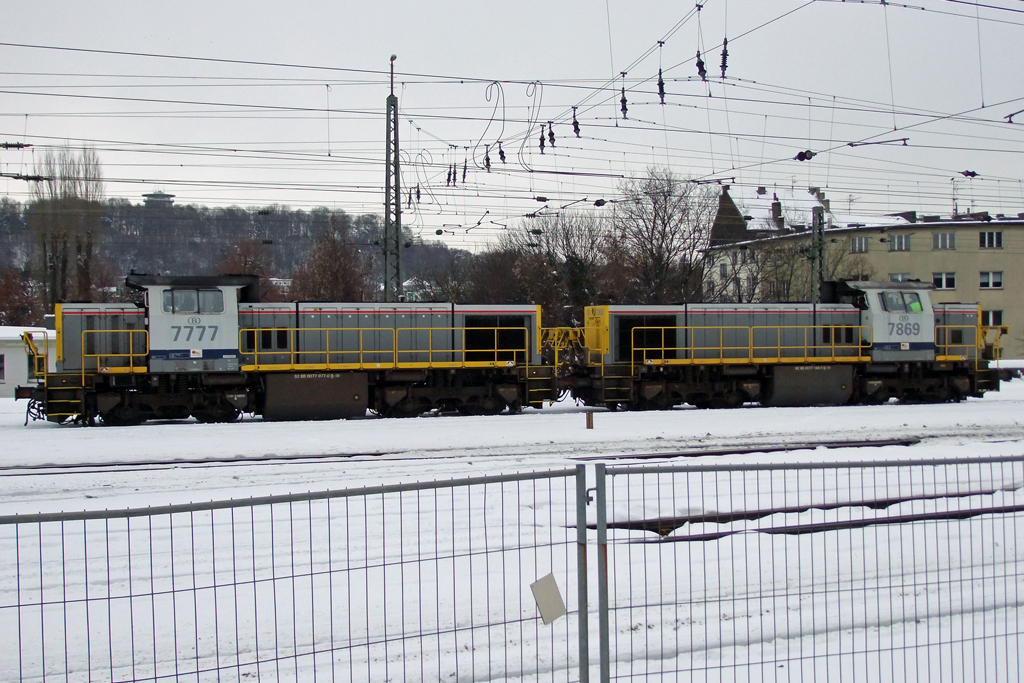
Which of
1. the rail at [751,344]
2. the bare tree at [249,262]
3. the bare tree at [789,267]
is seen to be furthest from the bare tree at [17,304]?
the bare tree at [789,267]

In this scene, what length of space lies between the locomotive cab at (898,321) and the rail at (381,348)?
10.2 m

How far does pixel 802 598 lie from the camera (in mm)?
6633

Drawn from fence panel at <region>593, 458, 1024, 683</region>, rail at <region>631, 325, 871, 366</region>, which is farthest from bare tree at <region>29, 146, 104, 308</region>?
fence panel at <region>593, 458, 1024, 683</region>

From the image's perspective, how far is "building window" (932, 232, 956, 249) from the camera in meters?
48.7

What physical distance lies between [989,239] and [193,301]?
4841cm

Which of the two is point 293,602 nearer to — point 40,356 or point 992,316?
point 40,356

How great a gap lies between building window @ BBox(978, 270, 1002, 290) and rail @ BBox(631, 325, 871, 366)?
32321 millimetres

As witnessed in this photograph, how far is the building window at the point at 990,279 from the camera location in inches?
1897

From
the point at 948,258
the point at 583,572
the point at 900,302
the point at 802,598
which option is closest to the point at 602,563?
the point at 583,572

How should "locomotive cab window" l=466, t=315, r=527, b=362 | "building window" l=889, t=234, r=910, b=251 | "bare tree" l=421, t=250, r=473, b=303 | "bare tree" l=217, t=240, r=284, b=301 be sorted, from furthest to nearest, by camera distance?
"bare tree" l=217, t=240, r=284, b=301 → "bare tree" l=421, t=250, r=473, b=303 → "building window" l=889, t=234, r=910, b=251 → "locomotive cab window" l=466, t=315, r=527, b=362

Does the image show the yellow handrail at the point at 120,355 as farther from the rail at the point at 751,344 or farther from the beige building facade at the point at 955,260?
the beige building facade at the point at 955,260

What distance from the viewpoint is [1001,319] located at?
48125mm

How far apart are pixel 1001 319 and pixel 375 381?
44.4 m

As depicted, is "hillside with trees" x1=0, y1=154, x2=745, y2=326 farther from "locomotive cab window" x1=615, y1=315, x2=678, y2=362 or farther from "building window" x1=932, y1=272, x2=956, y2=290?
"building window" x1=932, y1=272, x2=956, y2=290
